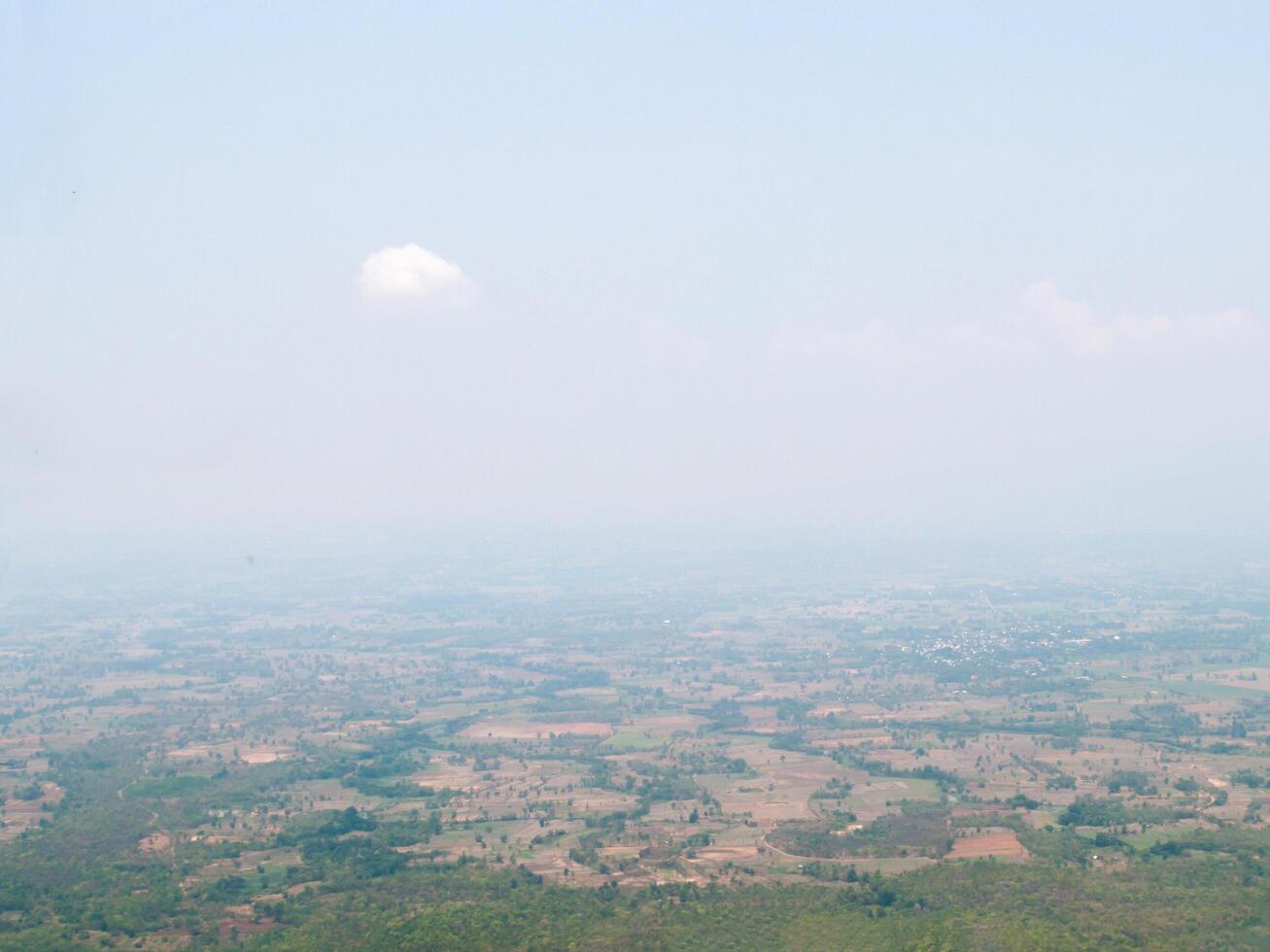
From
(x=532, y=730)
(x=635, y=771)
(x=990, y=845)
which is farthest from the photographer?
(x=532, y=730)

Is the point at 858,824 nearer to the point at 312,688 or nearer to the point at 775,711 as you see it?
the point at 775,711

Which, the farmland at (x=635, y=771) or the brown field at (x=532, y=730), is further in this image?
the brown field at (x=532, y=730)

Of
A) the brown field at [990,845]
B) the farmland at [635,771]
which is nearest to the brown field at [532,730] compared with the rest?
the farmland at [635,771]

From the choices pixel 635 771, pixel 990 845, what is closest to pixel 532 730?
pixel 635 771

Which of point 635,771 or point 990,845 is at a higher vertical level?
point 990,845

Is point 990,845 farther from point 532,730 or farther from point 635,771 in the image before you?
point 532,730

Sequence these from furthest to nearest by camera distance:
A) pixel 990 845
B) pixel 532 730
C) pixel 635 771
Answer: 1. pixel 532 730
2. pixel 635 771
3. pixel 990 845

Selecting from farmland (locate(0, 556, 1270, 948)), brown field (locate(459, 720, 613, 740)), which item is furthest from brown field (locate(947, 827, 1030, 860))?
brown field (locate(459, 720, 613, 740))

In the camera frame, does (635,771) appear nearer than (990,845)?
No

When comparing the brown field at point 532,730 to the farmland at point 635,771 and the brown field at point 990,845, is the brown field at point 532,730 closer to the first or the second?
the farmland at point 635,771

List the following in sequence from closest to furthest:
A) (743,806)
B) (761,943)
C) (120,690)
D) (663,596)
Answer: (761,943)
(743,806)
(120,690)
(663,596)

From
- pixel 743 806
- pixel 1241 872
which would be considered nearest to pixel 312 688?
pixel 743 806
